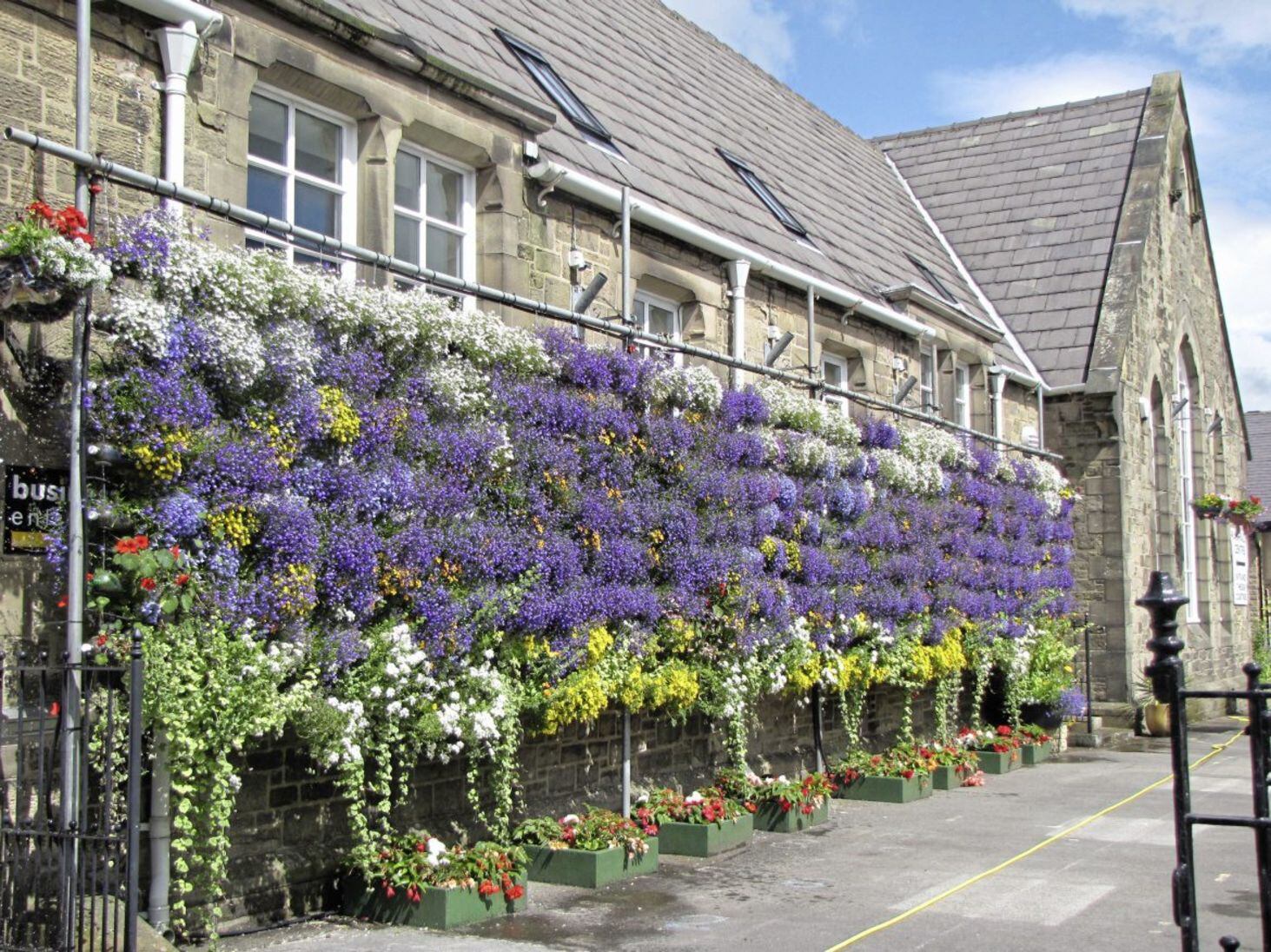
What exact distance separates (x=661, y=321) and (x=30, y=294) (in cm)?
687

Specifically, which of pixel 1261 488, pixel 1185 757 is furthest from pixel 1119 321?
pixel 1185 757

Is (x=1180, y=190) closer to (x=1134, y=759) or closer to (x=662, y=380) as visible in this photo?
(x=1134, y=759)

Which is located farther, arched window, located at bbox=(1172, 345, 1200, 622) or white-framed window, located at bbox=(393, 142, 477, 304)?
arched window, located at bbox=(1172, 345, 1200, 622)

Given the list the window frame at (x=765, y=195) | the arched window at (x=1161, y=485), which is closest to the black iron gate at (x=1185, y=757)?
the window frame at (x=765, y=195)

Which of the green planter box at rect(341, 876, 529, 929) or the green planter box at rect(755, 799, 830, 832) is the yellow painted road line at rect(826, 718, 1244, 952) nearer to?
the green planter box at rect(755, 799, 830, 832)

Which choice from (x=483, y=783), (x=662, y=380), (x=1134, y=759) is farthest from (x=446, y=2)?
(x=1134, y=759)

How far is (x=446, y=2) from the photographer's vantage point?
11.5 m

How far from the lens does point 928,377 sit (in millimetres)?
16891

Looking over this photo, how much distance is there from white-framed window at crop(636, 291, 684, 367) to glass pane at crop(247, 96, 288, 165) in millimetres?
3930

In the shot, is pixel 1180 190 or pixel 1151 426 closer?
pixel 1151 426

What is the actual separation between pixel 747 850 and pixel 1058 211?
53.0ft

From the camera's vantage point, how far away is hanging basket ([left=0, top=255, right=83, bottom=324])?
18.5 ft

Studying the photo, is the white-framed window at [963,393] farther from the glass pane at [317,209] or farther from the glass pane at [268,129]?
the glass pane at [268,129]

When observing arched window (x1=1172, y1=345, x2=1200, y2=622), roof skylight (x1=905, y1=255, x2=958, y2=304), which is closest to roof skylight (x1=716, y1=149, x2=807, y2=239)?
roof skylight (x1=905, y1=255, x2=958, y2=304)
